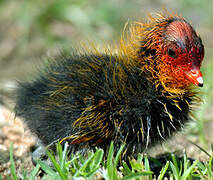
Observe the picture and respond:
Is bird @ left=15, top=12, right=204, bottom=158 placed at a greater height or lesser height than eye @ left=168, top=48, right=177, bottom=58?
lesser

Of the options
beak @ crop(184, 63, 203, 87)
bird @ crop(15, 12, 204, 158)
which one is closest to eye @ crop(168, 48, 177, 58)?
bird @ crop(15, 12, 204, 158)

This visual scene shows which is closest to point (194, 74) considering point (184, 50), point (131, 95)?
point (184, 50)

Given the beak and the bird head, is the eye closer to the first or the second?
the bird head

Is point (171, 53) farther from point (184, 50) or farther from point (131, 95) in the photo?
point (131, 95)

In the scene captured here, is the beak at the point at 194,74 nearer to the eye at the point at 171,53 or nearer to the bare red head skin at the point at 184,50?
the bare red head skin at the point at 184,50

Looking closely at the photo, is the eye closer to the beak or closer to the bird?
the bird

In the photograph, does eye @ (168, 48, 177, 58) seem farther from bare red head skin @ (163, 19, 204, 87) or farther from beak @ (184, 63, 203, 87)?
beak @ (184, 63, 203, 87)

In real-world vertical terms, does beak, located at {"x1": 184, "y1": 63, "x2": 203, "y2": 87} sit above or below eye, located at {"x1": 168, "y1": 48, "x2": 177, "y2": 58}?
below

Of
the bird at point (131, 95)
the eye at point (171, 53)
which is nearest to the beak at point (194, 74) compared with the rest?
the bird at point (131, 95)
